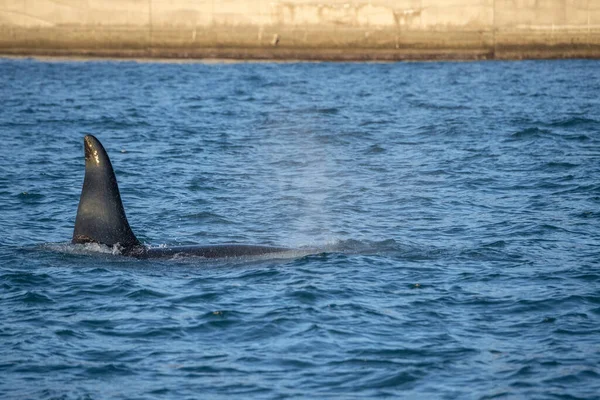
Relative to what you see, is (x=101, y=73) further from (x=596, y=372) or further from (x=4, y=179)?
(x=596, y=372)

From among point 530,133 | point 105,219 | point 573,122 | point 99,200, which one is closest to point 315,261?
point 105,219

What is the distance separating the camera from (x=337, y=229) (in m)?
18.6

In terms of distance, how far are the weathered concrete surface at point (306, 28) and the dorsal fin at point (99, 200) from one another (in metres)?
43.5

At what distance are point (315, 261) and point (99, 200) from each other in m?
3.42

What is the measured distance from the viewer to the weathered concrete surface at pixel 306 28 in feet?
187

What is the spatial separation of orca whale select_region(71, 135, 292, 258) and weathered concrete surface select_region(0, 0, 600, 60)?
4324 centimetres

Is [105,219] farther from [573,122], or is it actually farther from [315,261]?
[573,122]

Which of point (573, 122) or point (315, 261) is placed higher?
point (573, 122)

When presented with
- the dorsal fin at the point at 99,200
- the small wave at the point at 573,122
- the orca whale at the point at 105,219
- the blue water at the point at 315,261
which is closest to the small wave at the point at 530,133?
the blue water at the point at 315,261

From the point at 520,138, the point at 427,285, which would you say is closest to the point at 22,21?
the point at 520,138

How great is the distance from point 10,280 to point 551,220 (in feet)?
33.0

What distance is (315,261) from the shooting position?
15781 mm

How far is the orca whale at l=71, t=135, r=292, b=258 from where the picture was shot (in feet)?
49.8

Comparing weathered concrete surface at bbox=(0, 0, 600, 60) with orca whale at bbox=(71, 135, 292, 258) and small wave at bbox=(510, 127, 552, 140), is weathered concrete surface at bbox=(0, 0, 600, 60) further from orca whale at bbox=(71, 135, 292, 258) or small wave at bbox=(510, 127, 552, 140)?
orca whale at bbox=(71, 135, 292, 258)
